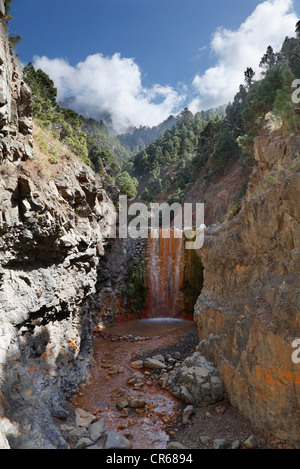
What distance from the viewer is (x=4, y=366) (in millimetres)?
5422

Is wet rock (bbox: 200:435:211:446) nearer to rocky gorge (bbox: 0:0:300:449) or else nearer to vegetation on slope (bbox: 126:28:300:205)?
rocky gorge (bbox: 0:0:300:449)

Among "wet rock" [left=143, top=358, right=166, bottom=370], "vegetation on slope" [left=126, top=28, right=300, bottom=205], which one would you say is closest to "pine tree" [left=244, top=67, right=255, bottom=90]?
"vegetation on slope" [left=126, top=28, right=300, bottom=205]

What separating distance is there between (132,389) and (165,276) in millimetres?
9979

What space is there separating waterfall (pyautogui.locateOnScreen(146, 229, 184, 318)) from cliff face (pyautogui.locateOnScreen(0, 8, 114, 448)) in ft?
27.1

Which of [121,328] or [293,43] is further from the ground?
[293,43]

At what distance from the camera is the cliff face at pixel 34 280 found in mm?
5477

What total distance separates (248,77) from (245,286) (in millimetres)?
46069

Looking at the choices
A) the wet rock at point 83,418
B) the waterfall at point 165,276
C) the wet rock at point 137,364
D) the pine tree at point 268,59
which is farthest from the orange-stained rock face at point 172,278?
the pine tree at point 268,59

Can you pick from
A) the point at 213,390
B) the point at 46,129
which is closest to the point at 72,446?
the point at 213,390

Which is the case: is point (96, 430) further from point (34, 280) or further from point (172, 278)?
point (172, 278)

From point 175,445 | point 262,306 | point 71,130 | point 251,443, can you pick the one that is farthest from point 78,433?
point 71,130

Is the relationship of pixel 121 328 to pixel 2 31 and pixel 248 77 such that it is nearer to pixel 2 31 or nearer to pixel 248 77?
pixel 2 31

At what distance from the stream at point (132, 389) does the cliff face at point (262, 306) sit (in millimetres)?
2095

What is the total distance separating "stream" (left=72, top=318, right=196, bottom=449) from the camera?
6.95m
